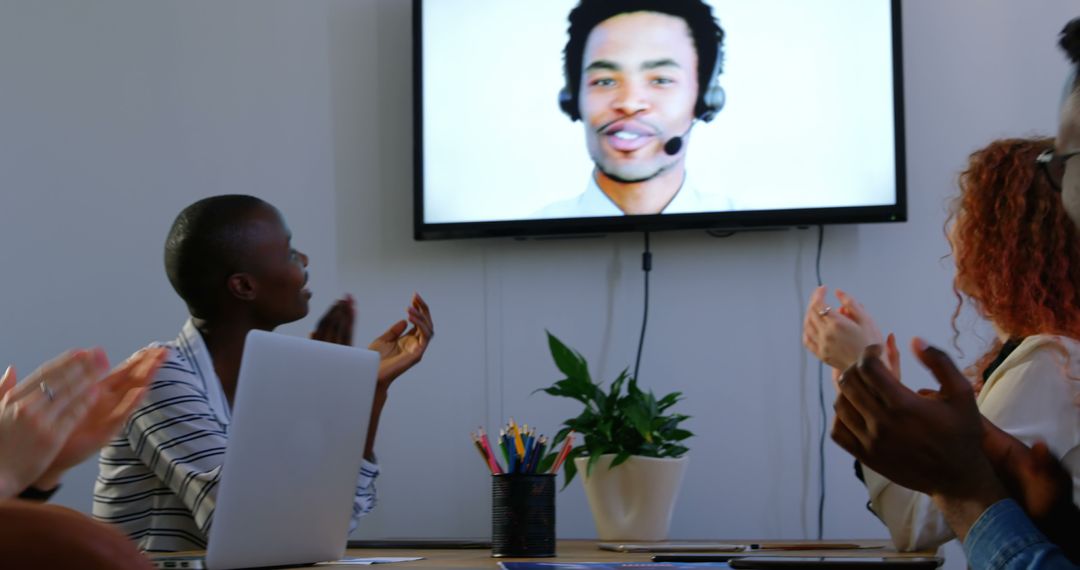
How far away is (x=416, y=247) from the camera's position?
2.84 m

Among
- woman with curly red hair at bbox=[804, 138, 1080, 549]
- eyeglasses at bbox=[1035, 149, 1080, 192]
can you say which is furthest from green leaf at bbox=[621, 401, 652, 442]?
eyeglasses at bbox=[1035, 149, 1080, 192]

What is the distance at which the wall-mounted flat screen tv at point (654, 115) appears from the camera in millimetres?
2633

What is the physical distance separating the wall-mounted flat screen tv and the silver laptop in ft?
4.11

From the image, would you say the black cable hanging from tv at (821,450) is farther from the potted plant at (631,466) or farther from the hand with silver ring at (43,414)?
the hand with silver ring at (43,414)

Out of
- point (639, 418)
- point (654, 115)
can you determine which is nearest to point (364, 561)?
point (639, 418)

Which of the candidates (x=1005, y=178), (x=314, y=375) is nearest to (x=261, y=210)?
(x=314, y=375)

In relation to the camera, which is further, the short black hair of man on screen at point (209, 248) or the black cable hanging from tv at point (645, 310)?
the black cable hanging from tv at point (645, 310)

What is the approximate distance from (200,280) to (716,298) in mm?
1181

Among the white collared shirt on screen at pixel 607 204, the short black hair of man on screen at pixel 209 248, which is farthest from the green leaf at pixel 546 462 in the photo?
the white collared shirt on screen at pixel 607 204

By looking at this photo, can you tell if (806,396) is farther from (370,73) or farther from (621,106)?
(370,73)

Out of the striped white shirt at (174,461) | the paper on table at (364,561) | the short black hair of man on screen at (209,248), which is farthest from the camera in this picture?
the short black hair of man on screen at (209,248)

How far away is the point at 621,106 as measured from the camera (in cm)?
275

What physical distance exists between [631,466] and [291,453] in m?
0.81

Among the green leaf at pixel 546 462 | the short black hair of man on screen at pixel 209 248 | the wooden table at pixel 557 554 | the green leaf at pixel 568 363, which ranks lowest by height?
the wooden table at pixel 557 554
